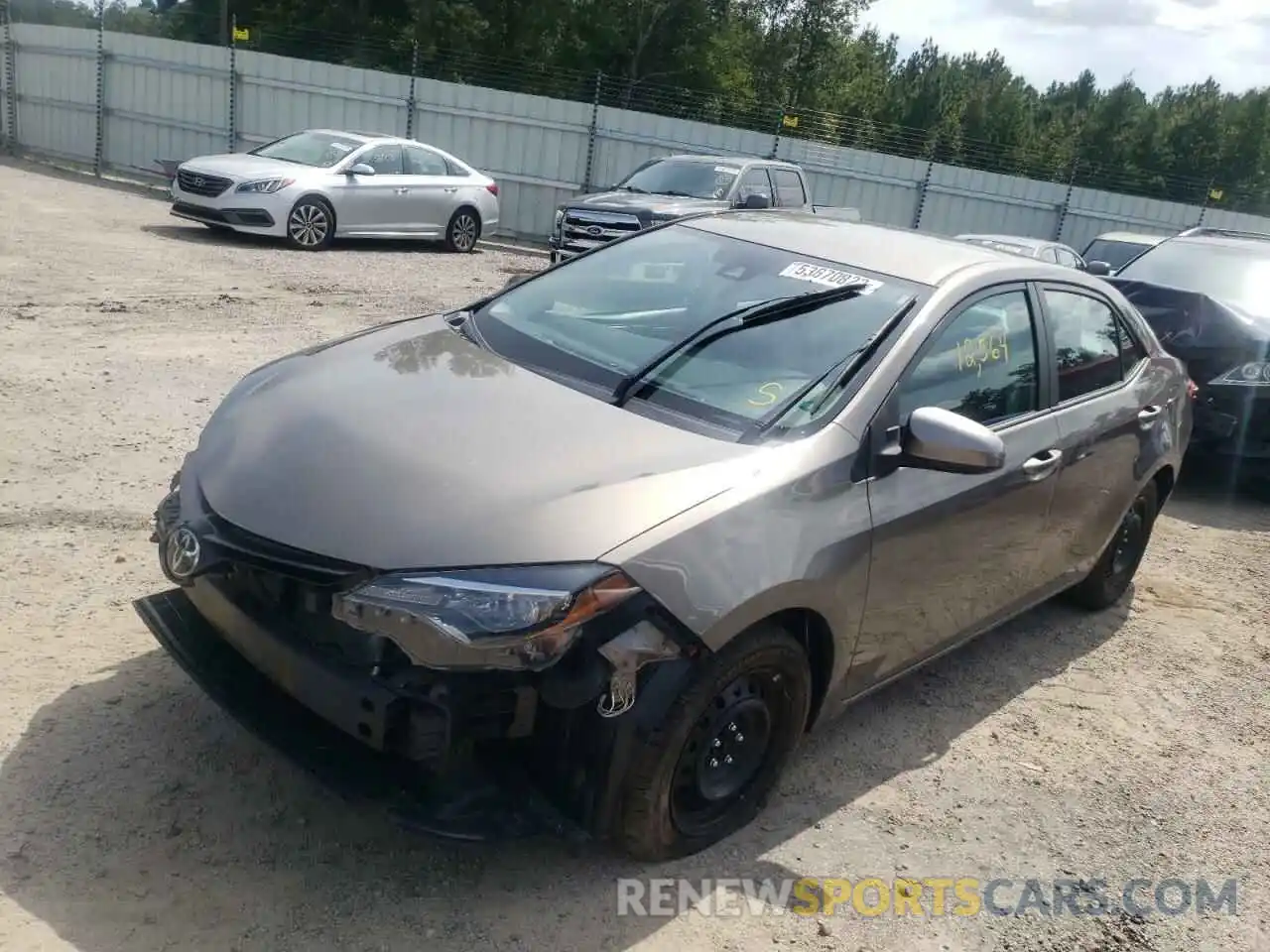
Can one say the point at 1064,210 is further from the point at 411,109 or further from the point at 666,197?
the point at 411,109

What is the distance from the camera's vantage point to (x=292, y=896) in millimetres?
2682

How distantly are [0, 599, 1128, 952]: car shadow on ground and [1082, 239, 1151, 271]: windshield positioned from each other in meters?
12.0

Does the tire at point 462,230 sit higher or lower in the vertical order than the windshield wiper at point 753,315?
lower

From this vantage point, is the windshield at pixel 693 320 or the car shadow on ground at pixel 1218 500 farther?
the car shadow on ground at pixel 1218 500

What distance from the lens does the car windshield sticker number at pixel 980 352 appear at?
3674mm

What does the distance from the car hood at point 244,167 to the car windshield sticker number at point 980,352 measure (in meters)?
11.2

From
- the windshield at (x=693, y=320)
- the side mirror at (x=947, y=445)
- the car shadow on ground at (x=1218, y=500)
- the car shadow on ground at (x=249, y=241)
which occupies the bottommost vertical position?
the car shadow on ground at (x=1218, y=500)

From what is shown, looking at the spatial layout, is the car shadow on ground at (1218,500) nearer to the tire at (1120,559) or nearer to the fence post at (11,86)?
the tire at (1120,559)

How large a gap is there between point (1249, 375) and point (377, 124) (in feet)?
50.7

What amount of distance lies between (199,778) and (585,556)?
56.2 inches

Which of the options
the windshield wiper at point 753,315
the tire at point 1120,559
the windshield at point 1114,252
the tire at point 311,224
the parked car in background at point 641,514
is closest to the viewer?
the parked car in background at point 641,514

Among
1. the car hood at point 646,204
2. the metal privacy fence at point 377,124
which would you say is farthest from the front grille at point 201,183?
the metal privacy fence at point 377,124

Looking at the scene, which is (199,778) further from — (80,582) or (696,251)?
(696,251)

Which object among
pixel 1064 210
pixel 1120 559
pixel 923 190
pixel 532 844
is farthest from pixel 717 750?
pixel 1064 210
